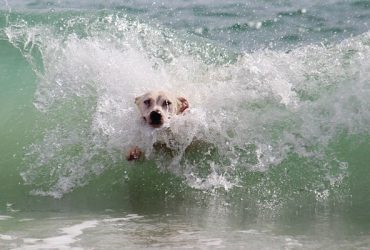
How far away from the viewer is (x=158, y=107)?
701 cm

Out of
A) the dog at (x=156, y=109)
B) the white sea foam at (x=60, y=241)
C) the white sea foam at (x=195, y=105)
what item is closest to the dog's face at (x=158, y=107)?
Answer: the dog at (x=156, y=109)

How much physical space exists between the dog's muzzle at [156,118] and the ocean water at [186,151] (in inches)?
7.9

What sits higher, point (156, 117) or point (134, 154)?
point (156, 117)

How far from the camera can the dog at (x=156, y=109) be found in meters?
6.93

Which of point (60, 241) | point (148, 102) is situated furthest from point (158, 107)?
point (60, 241)

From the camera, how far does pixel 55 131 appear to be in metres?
8.09

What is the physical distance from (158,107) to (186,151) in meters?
0.72

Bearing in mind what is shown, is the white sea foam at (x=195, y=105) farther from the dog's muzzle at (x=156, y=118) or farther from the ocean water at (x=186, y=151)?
the dog's muzzle at (x=156, y=118)

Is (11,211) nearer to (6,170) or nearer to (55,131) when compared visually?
(6,170)

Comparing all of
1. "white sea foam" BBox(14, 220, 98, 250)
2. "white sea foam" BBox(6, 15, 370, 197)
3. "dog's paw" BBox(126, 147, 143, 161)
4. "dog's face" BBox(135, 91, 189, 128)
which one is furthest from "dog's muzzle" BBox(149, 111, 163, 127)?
"white sea foam" BBox(14, 220, 98, 250)

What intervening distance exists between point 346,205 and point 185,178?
6.02 ft

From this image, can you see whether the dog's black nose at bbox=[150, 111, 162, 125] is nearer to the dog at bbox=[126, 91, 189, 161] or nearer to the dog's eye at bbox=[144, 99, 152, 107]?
the dog at bbox=[126, 91, 189, 161]

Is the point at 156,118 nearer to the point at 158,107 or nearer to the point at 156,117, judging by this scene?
the point at 156,117

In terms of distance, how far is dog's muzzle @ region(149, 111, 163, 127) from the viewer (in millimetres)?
6887
